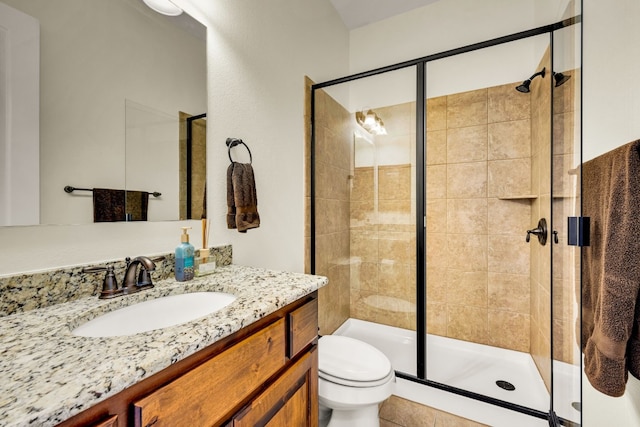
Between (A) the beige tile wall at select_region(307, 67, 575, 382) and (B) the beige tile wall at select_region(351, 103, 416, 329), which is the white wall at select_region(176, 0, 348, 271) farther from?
(B) the beige tile wall at select_region(351, 103, 416, 329)

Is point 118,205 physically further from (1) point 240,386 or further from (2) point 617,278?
(2) point 617,278

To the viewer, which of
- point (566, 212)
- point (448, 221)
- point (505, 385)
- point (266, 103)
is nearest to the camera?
point (566, 212)

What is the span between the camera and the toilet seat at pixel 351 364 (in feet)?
4.00

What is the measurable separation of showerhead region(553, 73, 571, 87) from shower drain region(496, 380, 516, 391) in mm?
1694

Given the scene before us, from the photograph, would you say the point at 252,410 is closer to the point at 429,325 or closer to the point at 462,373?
the point at 462,373

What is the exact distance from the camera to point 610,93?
2.75ft

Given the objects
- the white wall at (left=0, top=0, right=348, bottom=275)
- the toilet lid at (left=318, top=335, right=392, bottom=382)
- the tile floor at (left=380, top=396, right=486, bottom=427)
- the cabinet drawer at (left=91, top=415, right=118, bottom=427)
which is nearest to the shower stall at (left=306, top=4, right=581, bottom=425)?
the tile floor at (left=380, top=396, right=486, bottom=427)

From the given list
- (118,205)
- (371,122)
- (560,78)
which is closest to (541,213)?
(560,78)

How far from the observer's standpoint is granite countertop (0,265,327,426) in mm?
394

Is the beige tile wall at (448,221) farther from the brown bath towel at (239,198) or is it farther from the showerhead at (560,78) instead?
the brown bath towel at (239,198)

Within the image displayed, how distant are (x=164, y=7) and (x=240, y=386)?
4.45 feet

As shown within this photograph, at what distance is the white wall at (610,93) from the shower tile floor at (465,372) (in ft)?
1.65

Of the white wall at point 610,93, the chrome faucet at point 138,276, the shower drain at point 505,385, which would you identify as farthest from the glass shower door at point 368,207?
the chrome faucet at point 138,276

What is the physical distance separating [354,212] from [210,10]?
5.17ft
